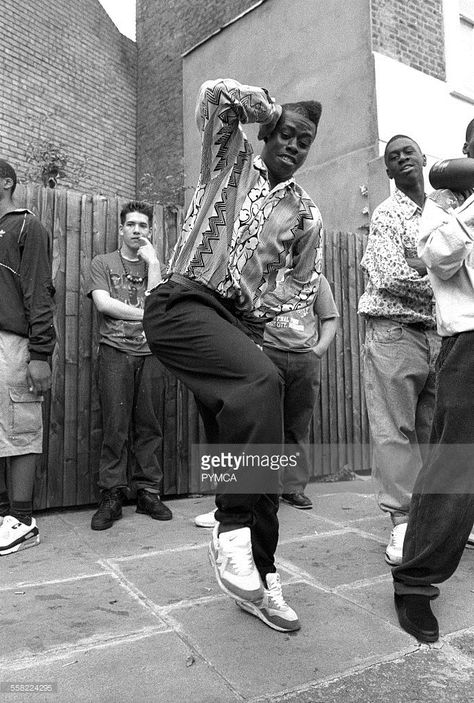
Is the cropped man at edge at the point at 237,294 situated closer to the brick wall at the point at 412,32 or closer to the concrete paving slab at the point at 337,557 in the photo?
the concrete paving slab at the point at 337,557

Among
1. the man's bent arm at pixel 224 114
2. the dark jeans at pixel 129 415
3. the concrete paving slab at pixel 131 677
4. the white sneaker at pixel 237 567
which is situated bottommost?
the concrete paving slab at pixel 131 677

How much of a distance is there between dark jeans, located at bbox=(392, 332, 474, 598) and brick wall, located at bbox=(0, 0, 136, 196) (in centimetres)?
742

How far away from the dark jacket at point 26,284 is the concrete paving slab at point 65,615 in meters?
1.33

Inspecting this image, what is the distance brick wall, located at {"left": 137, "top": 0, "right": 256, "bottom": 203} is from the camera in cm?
1037

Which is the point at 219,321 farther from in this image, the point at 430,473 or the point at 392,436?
the point at 392,436

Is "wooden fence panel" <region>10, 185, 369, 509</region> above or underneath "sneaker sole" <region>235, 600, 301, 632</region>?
above

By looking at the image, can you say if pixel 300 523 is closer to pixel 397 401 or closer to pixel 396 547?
pixel 396 547

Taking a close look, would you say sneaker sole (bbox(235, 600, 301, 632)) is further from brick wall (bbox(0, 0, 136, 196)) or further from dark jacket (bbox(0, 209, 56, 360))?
brick wall (bbox(0, 0, 136, 196))

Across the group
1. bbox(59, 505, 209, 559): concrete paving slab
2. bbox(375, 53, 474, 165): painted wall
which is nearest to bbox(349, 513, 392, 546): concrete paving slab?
bbox(59, 505, 209, 559): concrete paving slab

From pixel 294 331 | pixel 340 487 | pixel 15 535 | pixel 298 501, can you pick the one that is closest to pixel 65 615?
pixel 15 535

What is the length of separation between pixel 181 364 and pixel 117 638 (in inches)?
39.7

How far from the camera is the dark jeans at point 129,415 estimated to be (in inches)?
154

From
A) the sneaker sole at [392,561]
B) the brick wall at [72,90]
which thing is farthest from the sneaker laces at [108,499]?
the brick wall at [72,90]

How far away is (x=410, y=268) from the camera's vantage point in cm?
314
